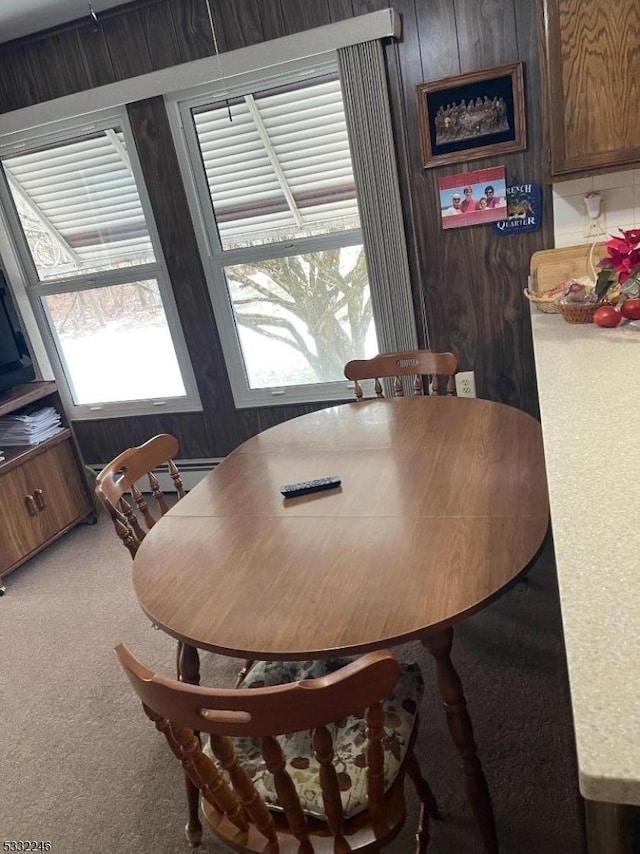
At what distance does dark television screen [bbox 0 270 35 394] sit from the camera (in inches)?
119

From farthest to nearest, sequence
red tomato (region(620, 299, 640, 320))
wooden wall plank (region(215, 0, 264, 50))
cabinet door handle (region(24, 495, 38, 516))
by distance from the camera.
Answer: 1. cabinet door handle (region(24, 495, 38, 516))
2. wooden wall plank (region(215, 0, 264, 50))
3. red tomato (region(620, 299, 640, 320))

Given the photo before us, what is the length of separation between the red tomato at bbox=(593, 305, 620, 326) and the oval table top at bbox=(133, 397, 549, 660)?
407 millimetres

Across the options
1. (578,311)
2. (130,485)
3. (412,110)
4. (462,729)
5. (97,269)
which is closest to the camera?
(462,729)

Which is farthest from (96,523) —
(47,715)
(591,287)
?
(591,287)

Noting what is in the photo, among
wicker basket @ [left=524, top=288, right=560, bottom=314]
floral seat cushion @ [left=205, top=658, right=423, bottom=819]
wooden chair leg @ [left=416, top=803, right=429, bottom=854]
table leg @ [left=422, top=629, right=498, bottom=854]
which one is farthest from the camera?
wicker basket @ [left=524, top=288, right=560, bottom=314]

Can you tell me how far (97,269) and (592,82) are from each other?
2532 millimetres

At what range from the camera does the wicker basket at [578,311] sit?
197 cm

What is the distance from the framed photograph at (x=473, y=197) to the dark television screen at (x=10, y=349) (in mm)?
2226

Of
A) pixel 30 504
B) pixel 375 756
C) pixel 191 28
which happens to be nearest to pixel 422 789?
pixel 375 756

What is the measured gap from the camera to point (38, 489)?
9.91ft

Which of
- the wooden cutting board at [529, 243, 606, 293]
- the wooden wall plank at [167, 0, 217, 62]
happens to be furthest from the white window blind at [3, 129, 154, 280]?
the wooden cutting board at [529, 243, 606, 293]

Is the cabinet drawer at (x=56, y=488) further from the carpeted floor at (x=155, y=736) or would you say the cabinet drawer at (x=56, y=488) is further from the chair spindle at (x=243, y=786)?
the chair spindle at (x=243, y=786)

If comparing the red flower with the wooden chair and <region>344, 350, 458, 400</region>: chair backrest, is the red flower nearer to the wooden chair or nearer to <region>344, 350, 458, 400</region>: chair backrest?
<region>344, 350, 458, 400</region>: chair backrest

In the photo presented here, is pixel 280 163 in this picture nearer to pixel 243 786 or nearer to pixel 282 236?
pixel 282 236
